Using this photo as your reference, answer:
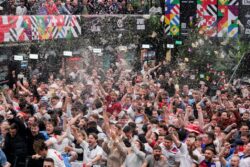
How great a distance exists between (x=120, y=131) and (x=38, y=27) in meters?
10.4

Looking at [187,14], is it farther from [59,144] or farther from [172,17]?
[59,144]

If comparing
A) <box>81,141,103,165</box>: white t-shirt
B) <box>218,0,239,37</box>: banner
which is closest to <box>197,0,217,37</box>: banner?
<box>218,0,239,37</box>: banner

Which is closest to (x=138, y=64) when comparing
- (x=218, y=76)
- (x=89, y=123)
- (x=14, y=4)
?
(x=218, y=76)

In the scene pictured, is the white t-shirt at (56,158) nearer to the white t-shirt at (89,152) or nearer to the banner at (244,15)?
the white t-shirt at (89,152)

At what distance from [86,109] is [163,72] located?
360 inches

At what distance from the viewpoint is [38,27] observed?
21859 millimetres

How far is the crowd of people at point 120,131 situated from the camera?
11148 millimetres

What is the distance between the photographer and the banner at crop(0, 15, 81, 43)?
20.6 metres

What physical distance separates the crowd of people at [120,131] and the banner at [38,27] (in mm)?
3288

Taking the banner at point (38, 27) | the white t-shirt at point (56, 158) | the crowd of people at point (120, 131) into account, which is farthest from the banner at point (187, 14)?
the white t-shirt at point (56, 158)

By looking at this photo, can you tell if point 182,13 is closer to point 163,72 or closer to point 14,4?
point 163,72

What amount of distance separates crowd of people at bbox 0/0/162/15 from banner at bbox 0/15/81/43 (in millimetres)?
355

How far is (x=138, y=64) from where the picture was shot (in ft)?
84.0

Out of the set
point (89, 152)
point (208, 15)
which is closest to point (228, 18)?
point (208, 15)
